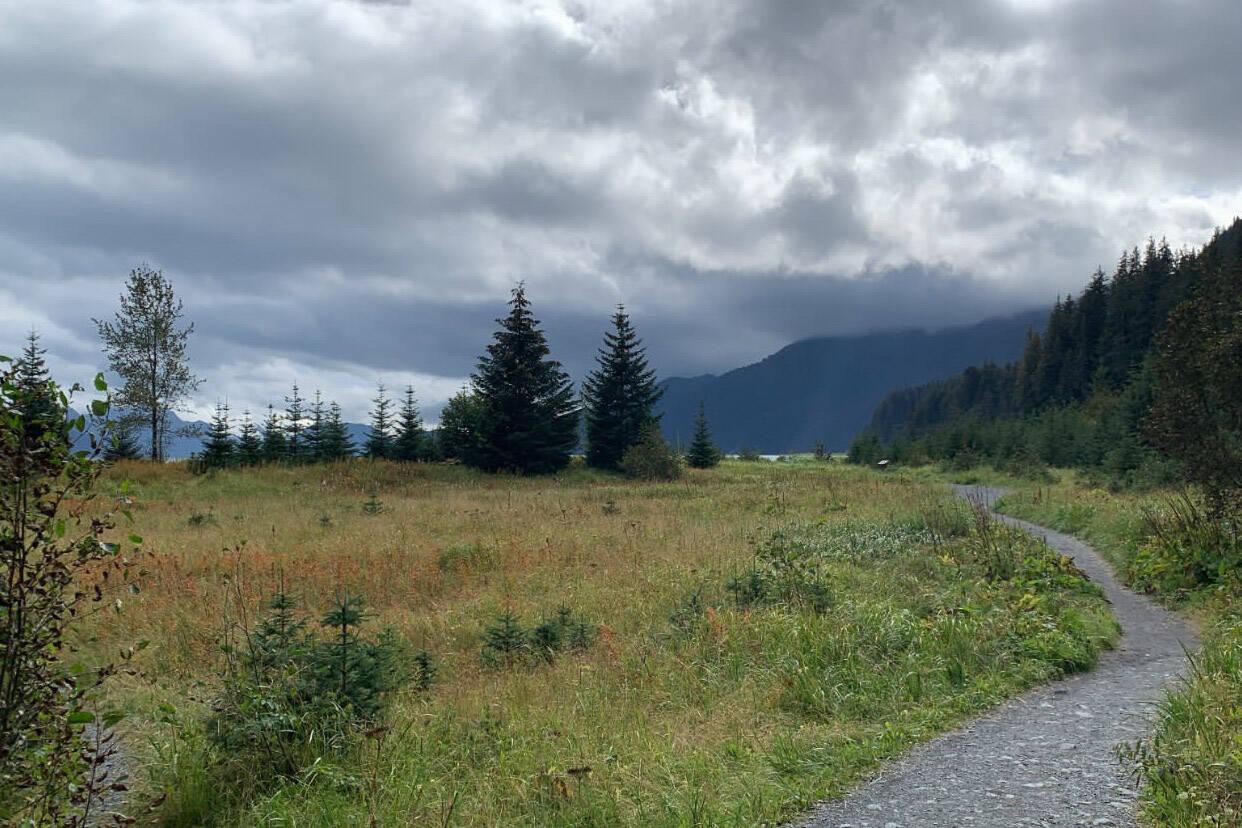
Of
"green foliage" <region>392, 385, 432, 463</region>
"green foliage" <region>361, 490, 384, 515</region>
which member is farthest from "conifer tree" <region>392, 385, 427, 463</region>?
"green foliage" <region>361, 490, 384, 515</region>

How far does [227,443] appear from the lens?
122ft

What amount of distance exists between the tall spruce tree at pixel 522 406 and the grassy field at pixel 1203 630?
75.0ft

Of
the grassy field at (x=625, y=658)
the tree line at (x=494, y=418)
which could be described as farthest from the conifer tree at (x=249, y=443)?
the grassy field at (x=625, y=658)

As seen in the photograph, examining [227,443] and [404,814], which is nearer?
[404,814]

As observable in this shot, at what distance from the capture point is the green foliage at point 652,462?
120 feet

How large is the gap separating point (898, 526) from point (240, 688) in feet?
46.2

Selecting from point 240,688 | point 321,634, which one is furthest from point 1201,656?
point 321,634

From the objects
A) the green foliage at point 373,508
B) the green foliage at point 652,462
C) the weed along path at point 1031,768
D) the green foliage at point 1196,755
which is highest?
the green foliage at point 652,462

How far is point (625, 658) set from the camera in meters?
7.50

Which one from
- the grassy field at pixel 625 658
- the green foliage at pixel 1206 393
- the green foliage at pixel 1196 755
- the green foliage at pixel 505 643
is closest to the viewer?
the green foliage at pixel 1196 755

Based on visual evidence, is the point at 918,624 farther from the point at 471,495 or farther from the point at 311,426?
the point at 311,426

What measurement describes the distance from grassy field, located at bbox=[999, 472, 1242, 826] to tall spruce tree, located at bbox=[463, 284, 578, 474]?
75.0 feet

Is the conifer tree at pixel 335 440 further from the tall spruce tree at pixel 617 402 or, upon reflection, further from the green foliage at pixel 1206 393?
the green foliage at pixel 1206 393

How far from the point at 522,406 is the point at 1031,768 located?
112 feet
